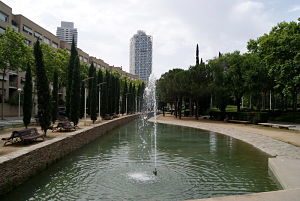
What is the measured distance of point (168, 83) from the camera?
59.8 meters

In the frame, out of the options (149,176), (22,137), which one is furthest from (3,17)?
(149,176)

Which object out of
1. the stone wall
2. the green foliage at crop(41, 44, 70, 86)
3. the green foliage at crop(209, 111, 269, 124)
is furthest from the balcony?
the stone wall

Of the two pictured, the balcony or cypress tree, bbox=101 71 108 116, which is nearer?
cypress tree, bbox=101 71 108 116

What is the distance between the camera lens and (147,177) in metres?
14.1

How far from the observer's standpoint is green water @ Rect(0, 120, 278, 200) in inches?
456

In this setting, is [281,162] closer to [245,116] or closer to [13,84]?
[245,116]

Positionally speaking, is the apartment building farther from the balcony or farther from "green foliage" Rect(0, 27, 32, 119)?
"green foliage" Rect(0, 27, 32, 119)

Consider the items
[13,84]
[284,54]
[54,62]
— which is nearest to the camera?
[284,54]

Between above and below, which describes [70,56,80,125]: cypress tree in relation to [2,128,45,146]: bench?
above

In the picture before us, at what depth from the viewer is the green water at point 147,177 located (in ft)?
38.0

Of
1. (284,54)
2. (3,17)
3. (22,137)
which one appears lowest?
(22,137)

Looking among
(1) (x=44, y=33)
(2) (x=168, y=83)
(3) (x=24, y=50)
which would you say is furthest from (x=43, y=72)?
(1) (x=44, y=33)

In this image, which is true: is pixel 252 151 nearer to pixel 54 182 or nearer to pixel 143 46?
pixel 54 182

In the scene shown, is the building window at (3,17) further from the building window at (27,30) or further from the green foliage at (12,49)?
the green foliage at (12,49)
